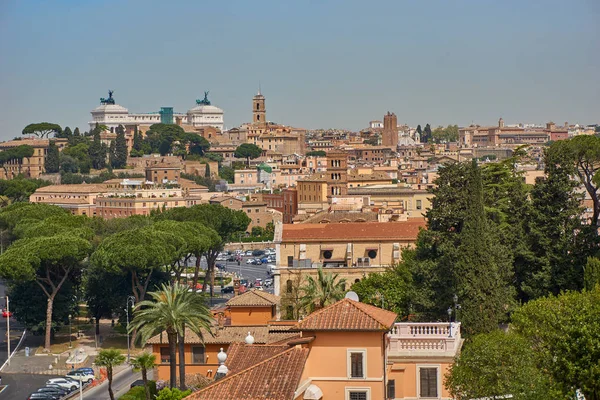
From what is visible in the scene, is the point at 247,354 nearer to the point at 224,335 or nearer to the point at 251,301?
the point at 224,335

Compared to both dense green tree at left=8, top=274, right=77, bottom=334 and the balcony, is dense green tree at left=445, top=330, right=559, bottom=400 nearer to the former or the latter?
the balcony

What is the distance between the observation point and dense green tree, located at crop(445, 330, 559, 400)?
2402 centimetres

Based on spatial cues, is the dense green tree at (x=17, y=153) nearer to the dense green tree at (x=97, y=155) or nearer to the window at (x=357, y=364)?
the dense green tree at (x=97, y=155)

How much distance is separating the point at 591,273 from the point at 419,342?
41.6 feet

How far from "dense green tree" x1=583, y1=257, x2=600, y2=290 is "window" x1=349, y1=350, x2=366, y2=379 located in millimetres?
14794

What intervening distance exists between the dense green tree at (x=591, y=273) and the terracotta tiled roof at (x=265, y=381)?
51.9ft

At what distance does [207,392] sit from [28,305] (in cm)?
4189

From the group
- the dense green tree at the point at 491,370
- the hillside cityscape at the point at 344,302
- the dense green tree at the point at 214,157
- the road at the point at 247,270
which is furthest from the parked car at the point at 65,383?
the dense green tree at the point at 214,157

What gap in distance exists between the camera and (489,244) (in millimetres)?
35250

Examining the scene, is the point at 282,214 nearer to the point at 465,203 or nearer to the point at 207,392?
the point at 465,203

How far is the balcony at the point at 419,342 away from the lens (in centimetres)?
2514

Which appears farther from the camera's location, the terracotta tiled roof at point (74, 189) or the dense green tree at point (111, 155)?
the dense green tree at point (111, 155)

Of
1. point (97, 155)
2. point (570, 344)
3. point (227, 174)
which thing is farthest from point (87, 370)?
point (97, 155)

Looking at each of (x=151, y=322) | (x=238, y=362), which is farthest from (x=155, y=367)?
(x=238, y=362)
